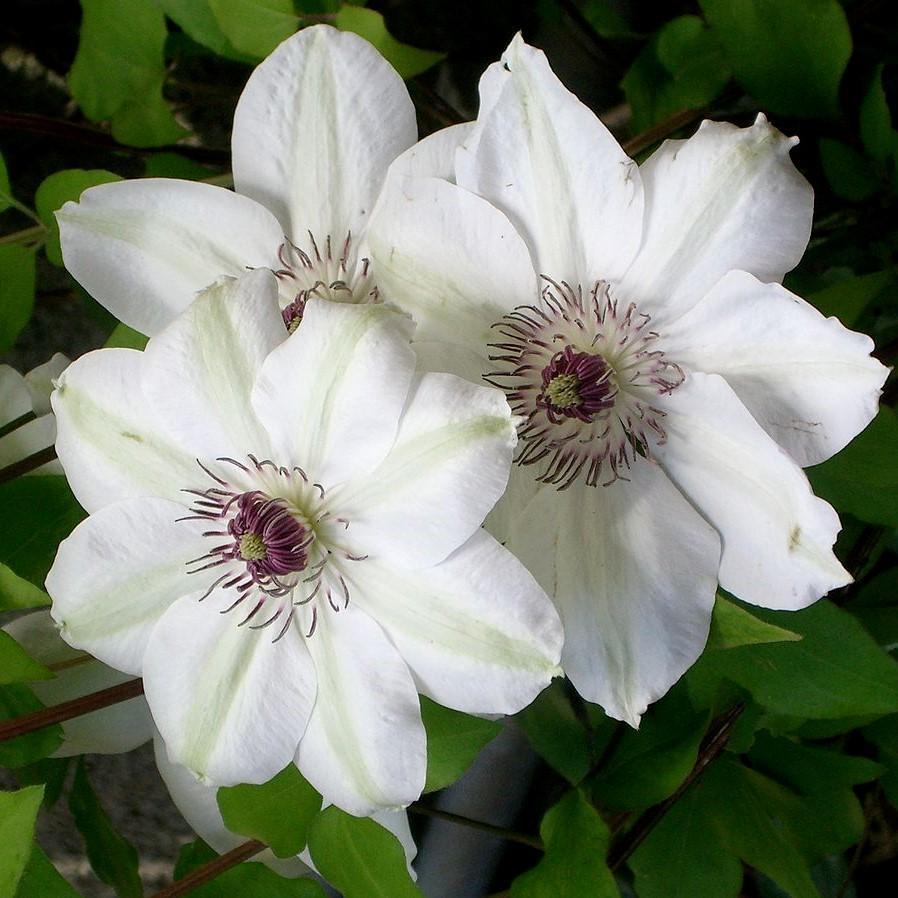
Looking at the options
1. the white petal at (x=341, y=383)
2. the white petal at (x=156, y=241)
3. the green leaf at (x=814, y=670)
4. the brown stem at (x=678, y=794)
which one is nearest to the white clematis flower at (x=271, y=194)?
the white petal at (x=156, y=241)

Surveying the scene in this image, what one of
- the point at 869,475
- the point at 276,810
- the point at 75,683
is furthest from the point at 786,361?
the point at 75,683

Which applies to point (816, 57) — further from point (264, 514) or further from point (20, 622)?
point (20, 622)

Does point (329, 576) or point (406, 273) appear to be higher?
point (406, 273)

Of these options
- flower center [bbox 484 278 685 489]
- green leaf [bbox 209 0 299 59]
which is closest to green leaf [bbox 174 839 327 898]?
flower center [bbox 484 278 685 489]

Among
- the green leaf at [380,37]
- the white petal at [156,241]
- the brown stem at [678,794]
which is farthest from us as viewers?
the brown stem at [678,794]

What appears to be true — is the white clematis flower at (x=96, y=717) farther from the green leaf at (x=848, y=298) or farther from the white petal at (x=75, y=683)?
the green leaf at (x=848, y=298)

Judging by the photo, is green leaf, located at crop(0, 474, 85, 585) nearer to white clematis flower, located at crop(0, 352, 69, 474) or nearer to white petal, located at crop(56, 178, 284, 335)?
white clematis flower, located at crop(0, 352, 69, 474)

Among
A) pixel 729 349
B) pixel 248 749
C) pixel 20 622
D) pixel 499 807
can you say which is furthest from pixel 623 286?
pixel 499 807
